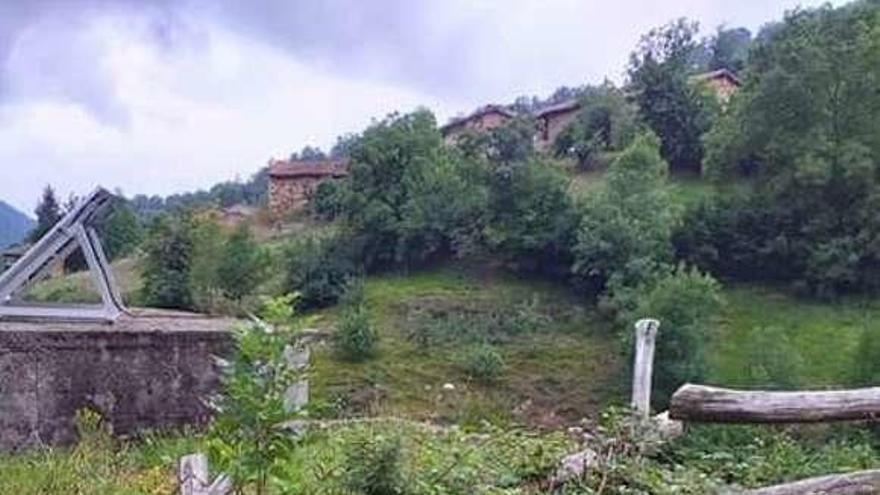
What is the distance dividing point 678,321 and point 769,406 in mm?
20907

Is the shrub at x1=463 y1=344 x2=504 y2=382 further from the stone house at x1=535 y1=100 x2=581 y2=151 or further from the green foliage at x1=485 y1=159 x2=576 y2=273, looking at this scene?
the stone house at x1=535 y1=100 x2=581 y2=151

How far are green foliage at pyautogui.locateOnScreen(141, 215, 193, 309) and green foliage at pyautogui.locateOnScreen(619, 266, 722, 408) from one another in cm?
1039

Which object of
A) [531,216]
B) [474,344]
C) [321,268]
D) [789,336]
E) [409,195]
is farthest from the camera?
[409,195]

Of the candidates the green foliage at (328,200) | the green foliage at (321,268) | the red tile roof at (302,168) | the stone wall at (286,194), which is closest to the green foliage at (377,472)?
the green foliage at (321,268)

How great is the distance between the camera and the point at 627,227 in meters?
29.3

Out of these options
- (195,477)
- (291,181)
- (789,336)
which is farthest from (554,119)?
(195,477)

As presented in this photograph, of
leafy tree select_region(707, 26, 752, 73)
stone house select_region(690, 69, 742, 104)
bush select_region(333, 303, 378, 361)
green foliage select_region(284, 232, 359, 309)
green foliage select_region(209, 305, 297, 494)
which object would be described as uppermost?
leafy tree select_region(707, 26, 752, 73)

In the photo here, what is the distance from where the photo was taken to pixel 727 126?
33125 mm

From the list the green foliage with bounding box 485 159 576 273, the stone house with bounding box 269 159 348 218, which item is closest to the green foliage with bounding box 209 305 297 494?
the green foliage with bounding box 485 159 576 273

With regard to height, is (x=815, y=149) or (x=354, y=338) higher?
(x=815, y=149)

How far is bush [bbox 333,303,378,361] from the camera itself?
83.1 ft

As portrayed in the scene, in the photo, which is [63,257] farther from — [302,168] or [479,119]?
[479,119]

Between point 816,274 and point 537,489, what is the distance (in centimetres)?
2628

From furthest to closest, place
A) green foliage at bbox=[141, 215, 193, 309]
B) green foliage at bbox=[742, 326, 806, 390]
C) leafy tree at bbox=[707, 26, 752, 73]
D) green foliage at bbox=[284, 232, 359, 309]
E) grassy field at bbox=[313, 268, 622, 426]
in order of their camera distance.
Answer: leafy tree at bbox=[707, 26, 752, 73], green foliage at bbox=[284, 232, 359, 309], green foliage at bbox=[141, 215, 193, 309], green foliage at bbox=[742, 326, 806, 390], grassy field at bbox=[313, 268, 622, 426]
